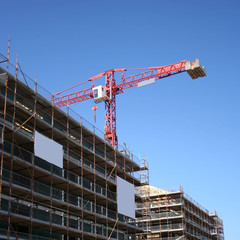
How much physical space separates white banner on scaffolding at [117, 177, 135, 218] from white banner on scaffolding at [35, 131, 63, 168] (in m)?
12.0

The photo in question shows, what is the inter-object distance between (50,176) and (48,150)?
7.04ft

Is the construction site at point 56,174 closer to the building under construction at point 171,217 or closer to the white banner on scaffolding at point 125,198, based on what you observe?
the white banner on scaffolding at point 125,198

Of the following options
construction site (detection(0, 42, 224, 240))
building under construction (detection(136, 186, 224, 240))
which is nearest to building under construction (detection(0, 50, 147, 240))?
construction site (detection(0, 42, 224, 240))

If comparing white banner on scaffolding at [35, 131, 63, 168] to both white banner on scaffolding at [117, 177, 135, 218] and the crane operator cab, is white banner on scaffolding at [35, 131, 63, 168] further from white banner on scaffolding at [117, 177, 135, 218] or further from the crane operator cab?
the crane operator cab

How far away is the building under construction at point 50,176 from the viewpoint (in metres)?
32.8

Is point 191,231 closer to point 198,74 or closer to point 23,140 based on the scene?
point 198,74

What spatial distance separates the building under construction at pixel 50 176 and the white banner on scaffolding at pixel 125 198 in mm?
73

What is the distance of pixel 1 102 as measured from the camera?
3362 cm

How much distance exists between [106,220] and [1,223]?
1397 centimetres

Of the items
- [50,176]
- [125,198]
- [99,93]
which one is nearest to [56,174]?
[50,176]

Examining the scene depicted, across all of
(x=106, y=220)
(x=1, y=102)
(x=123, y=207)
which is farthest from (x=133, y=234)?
(x=1, y=102)

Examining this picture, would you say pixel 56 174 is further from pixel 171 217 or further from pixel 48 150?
pixel 171 217

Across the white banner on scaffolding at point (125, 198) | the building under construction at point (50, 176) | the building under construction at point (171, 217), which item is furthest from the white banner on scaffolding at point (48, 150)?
the building under construction at point (171, 217)

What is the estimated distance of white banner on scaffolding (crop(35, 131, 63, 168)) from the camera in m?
35.6
